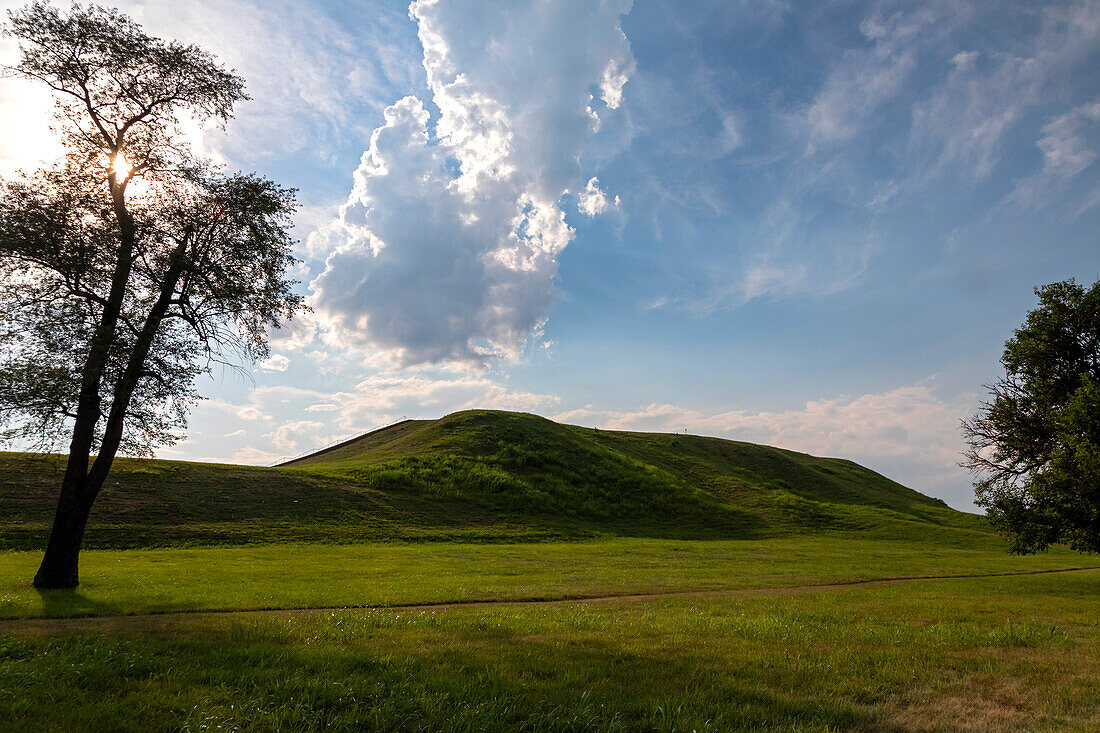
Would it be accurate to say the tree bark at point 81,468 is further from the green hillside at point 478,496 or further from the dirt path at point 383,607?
the dirt path at point 383,607

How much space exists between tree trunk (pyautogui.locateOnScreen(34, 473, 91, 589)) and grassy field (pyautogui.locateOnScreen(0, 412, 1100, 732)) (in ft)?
3.32

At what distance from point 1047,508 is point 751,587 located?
14.8m

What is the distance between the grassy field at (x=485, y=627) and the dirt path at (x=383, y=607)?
0.18 metres

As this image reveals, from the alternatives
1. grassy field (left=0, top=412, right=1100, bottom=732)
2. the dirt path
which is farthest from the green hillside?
the dirt path

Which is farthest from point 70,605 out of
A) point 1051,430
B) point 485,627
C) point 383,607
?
point 1051,430

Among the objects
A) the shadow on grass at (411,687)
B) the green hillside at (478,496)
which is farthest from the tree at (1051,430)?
the green hillside at (478,496)

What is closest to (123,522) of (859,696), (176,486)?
(176,486)

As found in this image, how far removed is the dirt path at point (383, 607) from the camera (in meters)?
13.1

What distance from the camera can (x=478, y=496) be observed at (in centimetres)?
6316

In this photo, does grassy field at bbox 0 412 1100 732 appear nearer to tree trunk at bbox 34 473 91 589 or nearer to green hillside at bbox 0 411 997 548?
green hillside at bbox 0 411 997 548

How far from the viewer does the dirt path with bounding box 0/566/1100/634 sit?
13.1 meters

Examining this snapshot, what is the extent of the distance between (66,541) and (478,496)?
147 ft

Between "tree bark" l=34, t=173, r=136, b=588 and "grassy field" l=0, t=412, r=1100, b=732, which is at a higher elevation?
"tree bark" l=34, t=173, r=136, b=588

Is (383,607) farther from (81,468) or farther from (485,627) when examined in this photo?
(81,468)
